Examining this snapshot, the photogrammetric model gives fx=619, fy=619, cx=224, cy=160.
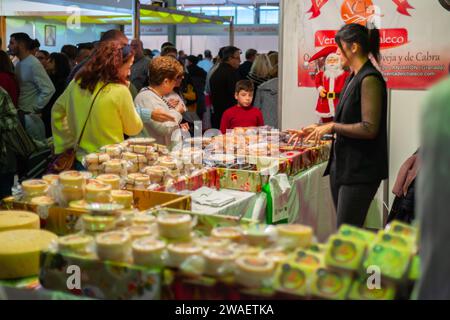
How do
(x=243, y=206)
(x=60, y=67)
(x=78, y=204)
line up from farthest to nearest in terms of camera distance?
1. (x=60, y=67)
2. (x=243, y=206)
3. (x=78, y=204)

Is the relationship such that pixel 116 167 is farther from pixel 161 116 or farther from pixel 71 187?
pixel 161 116

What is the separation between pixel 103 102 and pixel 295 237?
7.01 ft

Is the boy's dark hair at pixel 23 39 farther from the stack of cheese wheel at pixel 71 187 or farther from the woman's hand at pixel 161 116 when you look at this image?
the stack of cheese wheel at pixel 71 187

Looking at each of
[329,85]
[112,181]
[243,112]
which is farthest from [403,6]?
[112,181]

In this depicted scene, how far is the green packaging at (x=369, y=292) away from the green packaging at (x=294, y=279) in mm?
112

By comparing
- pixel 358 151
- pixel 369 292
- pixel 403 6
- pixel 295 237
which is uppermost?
pixel 403 6

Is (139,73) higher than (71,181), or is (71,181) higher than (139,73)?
(139,73)

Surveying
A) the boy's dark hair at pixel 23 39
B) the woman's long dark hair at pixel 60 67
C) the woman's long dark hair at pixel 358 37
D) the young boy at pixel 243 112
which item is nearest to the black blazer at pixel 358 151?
the woman's long dark hair at pixel 358 37

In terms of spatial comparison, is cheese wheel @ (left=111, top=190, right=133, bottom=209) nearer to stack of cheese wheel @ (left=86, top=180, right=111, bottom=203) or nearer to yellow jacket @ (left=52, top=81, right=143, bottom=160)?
stack of cheese wheel @ (left=86, top=180, right=111, bottom=203)

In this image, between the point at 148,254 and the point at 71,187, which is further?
the point at 71,187

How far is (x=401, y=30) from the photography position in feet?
16.5

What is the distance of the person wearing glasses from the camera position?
427 centimetres

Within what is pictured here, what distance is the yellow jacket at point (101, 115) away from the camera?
3.59m

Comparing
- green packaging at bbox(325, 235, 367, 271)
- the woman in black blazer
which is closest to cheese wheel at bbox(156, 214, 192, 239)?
green packaging at bbox(325, 235, 367, 271)
